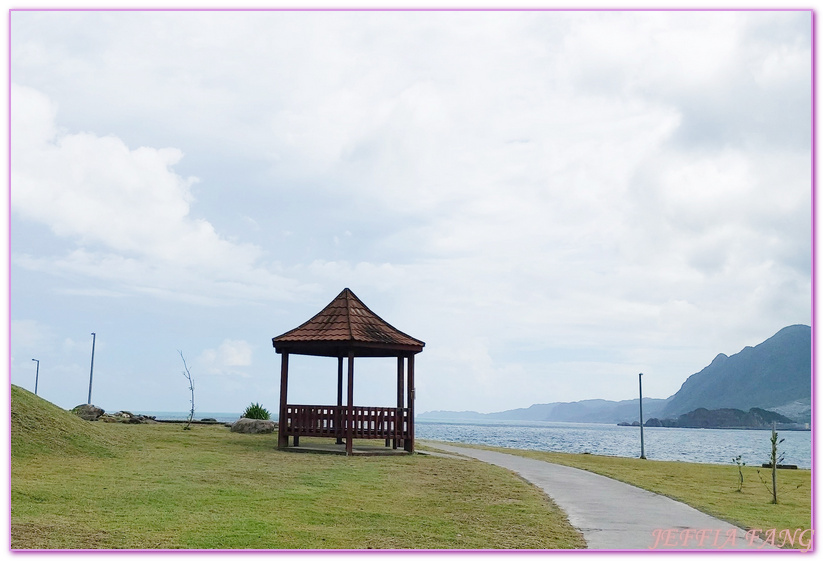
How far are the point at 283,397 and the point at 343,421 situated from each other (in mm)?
1735

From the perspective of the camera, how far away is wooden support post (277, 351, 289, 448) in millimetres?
18984

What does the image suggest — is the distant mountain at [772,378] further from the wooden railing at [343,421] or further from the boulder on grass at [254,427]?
the wooden railing at [343,421]

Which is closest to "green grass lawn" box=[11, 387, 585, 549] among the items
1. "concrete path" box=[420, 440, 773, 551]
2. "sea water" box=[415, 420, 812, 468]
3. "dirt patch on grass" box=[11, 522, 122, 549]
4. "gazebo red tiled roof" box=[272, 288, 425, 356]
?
"dirt patch on grass" box=[11, 522, 122, 549]

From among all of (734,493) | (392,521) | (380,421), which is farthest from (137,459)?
(734,493)

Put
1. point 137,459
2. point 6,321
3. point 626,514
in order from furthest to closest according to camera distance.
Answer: point 137,459 → point 626,514 → point 6,321

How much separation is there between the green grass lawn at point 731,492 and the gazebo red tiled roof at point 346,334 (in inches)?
224

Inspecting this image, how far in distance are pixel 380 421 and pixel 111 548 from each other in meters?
11.2

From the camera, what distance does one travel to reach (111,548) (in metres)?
7.58

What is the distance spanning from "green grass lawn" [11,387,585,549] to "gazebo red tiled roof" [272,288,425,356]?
2.65m

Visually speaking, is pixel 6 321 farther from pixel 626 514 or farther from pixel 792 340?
pixel 792 340

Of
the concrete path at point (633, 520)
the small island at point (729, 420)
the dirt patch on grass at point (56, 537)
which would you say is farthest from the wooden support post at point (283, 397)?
the small island at point (729, 420)

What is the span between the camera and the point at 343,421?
18438 mm

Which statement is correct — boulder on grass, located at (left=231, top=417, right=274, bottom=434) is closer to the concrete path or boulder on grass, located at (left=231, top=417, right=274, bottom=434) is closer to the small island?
the concrete path

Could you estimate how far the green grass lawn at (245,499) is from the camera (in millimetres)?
8219
